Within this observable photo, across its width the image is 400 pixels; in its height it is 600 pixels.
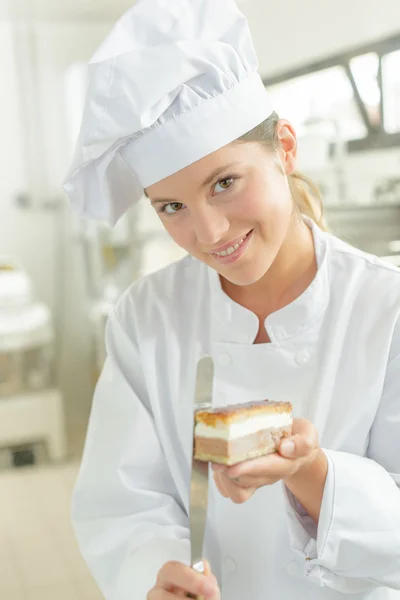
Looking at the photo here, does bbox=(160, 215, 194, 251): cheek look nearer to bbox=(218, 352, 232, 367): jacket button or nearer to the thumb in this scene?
bbox=(218, 352, 232, 367): jacket button

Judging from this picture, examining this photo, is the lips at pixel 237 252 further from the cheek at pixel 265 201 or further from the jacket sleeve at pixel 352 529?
the jacket sleeve at pixel 352 529

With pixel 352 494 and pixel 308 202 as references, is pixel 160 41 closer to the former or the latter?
pixel 308 202

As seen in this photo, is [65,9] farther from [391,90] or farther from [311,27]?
[391,90]

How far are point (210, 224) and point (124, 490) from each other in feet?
1.36

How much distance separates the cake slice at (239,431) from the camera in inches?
29.6

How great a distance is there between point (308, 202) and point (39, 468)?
2343 mm

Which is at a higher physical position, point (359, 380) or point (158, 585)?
point (359, 380)

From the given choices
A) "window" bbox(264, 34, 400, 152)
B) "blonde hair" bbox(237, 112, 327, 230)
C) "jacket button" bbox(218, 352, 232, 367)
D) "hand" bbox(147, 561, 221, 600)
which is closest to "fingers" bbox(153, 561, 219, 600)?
"hand" bbox(147, 561, 221, 600)

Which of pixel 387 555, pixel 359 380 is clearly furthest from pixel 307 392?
pixel 387 555

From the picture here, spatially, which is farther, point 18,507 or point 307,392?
point 18,507

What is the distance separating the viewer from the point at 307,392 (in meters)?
0.99

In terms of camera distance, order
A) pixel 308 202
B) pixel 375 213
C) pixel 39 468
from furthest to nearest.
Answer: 1. pixel 39 468
2. pixel 375 213
3. pixel 308 202

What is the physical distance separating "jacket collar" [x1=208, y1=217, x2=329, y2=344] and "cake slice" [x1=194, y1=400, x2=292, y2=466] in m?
0.22

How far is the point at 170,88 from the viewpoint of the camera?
0.88m
